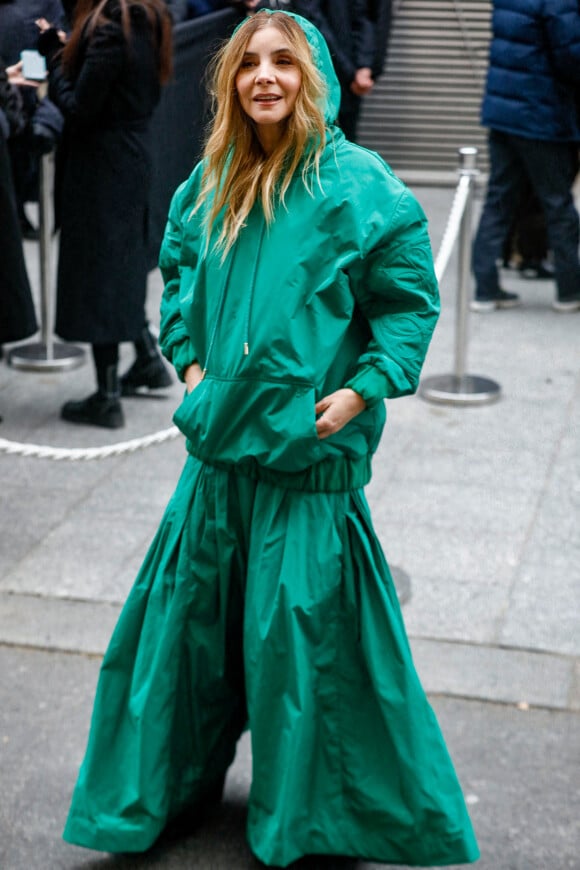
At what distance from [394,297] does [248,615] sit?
776mm

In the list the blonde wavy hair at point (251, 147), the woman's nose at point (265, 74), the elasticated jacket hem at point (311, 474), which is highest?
the woman's nose at point (265, 74)

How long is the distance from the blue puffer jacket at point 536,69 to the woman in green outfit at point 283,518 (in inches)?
191

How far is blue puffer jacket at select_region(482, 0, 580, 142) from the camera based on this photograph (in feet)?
24.4

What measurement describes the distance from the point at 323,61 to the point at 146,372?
3903 mm

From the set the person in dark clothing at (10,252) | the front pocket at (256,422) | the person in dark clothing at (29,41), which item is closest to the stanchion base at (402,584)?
the front pocket at (256,422)

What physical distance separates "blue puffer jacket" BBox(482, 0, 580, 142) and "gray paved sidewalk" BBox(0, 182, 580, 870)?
1281 millimetres

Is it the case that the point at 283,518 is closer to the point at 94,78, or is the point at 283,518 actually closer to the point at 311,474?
the point at 311,474

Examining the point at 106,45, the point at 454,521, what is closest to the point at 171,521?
the point at 454,521

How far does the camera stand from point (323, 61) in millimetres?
2971

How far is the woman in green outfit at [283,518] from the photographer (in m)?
2.93

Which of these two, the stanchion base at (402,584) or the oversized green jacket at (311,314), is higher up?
the oversized green jacket at (311,314)

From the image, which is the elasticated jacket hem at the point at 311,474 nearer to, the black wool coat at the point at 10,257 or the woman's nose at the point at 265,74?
the woman's nose at the point at 265,74

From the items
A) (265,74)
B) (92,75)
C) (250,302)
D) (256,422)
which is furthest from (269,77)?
(92,75)

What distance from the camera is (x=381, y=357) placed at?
9.82 ft
